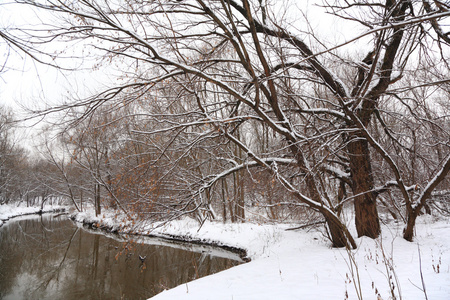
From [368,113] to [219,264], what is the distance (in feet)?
23.2

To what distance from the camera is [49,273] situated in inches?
377

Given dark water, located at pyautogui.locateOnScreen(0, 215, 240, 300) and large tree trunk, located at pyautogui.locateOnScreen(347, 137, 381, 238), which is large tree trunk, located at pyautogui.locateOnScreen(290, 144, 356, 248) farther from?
dark water, located at pyautogui.locateOnScreen(0, 215, 240, 300)

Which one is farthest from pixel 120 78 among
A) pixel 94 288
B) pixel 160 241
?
pixel 160 241

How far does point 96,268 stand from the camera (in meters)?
10.0

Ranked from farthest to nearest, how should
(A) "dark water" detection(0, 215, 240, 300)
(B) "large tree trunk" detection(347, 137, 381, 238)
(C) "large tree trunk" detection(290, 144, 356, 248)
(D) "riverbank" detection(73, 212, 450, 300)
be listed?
(A) "dark water" detection(0, 215, 240, 300)
(B) "large tree trunk" detection(347, 137, 381, 238)
(C) "large tree trunk" detection(290, 144, 356, 248)
(D) "riverbank" detection(73, 212, 450, 300)

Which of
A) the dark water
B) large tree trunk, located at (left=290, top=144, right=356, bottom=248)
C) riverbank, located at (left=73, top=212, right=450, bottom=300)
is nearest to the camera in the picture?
riverbank, located at (left=73, top=212, right=450, bottom=300)

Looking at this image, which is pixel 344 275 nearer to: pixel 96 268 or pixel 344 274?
pixel 344 274

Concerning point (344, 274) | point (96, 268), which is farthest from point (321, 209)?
point (96, 268)

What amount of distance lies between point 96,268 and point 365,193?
9.90 m

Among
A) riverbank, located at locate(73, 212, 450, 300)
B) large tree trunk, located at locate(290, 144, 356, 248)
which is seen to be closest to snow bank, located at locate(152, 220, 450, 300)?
riverbank, located at locate(73, 212, 450, 300)

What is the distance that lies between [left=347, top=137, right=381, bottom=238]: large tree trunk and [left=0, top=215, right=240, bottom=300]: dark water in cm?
492

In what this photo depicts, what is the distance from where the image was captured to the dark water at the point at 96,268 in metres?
7.82

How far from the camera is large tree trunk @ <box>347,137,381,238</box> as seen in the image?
6215mm

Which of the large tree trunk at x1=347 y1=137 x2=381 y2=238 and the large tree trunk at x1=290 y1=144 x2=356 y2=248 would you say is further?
the large tree trunk at x1=347 y1=137 x2=381 y2=238
